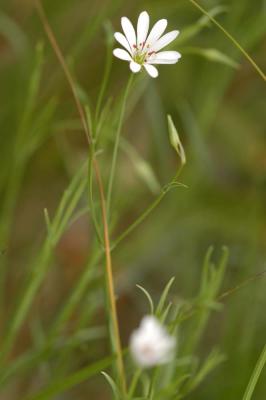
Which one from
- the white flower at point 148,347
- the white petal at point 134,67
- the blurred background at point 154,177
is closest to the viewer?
the white flower at point 148,347

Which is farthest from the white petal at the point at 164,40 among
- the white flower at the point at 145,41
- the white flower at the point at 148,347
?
the white flower at the point at 148,347

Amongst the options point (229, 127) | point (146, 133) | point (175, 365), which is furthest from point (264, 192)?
point (175, 365)

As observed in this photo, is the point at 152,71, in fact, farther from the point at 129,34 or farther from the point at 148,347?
the point at 148,347

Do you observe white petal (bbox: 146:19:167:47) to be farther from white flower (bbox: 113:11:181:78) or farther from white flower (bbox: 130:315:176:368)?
white flower (bbox: 130:315:176:368)

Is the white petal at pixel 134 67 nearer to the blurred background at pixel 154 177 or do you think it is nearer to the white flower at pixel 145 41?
the white flower at pixel 145 41

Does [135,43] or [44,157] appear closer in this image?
[135,43]

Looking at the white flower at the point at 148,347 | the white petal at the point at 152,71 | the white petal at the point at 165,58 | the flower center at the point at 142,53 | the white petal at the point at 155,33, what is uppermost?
the white petal at the point at 155,33

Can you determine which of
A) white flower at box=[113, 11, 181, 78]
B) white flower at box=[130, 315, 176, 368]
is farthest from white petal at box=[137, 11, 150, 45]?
white flower at box=[130, 315, 176, 368]

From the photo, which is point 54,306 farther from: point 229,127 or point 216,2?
point 216,2

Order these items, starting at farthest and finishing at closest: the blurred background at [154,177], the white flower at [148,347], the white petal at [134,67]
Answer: the blurred background at [154,177] → the white petal at [134,67] → the white flower at [148,347]
